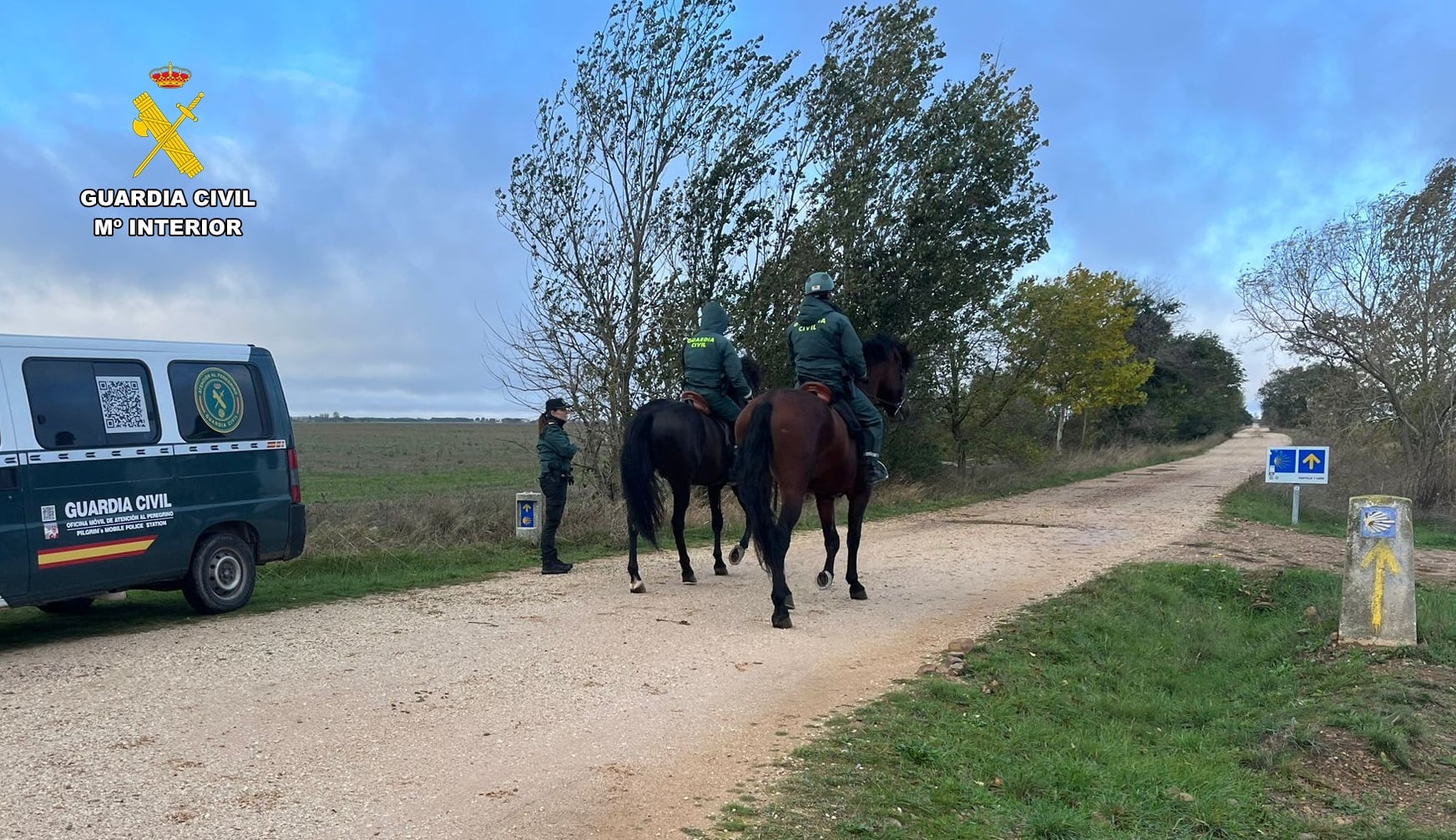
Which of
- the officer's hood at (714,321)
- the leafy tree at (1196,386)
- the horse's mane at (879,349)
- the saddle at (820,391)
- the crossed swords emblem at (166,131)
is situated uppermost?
the crossed swords emblem at (166,131)

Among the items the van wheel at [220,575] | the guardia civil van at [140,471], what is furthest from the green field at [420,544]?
the guardia civil van at [140,471]

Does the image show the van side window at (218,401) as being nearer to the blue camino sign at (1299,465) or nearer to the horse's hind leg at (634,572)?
the horse's hind leg at (634,572)

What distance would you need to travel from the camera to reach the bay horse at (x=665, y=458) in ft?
31.2

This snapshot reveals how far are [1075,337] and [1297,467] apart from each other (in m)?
13.5

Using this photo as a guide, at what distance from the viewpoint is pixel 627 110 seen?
1588 cm

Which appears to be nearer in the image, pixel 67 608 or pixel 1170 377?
pixel 67 608

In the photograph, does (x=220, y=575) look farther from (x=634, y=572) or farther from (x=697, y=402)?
(x=697, y=402)

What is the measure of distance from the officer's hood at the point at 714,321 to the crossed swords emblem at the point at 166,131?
286 inches

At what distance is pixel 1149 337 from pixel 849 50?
1407 inches

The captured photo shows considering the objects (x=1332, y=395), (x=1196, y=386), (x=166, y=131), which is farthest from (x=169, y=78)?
(x=1196, y=386)

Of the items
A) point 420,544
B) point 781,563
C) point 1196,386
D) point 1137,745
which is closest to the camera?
point 1137,745

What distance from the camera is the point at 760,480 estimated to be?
8219 millimetres

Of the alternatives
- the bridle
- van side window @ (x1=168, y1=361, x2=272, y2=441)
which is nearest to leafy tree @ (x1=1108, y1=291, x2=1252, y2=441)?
the bridle

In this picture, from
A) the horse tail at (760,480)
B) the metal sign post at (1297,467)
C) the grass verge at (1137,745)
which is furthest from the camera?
the metal sign post at (1297,467)
